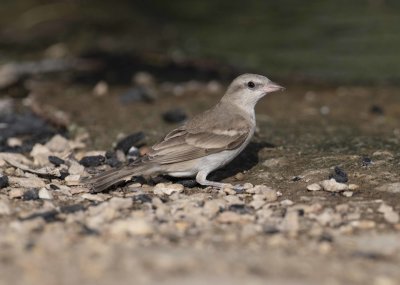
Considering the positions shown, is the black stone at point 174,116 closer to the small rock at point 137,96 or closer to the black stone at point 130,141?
the small rock at point 137,96

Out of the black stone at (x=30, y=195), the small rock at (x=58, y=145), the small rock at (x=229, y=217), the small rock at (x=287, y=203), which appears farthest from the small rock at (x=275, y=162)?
the black stone at (x=30, y=195)

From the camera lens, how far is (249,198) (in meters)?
7.63

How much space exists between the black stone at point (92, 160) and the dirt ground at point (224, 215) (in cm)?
6

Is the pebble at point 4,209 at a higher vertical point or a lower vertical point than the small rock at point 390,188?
higher

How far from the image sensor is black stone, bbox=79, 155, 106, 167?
906cm

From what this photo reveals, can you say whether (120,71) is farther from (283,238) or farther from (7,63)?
(283,238)

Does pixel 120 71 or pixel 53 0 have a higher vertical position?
pixel 53 0

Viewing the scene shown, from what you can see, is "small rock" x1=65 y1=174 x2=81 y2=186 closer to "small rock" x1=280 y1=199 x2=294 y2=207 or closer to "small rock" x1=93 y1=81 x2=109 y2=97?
"small rock" x1=280 y1=199 x2=294 y2=207

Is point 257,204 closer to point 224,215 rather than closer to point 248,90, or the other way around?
point 224,215

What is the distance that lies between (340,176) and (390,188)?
0.57 meters

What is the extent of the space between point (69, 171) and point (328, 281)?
4.25 m

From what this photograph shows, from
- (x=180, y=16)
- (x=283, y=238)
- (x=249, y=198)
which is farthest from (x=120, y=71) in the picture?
(x=283, y=238)

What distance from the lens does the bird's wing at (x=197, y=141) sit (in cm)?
830

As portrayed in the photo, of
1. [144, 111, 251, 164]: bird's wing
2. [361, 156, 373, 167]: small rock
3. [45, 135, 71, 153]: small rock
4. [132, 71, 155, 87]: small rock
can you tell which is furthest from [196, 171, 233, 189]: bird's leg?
[132, 71, 155, 87]: small rock
